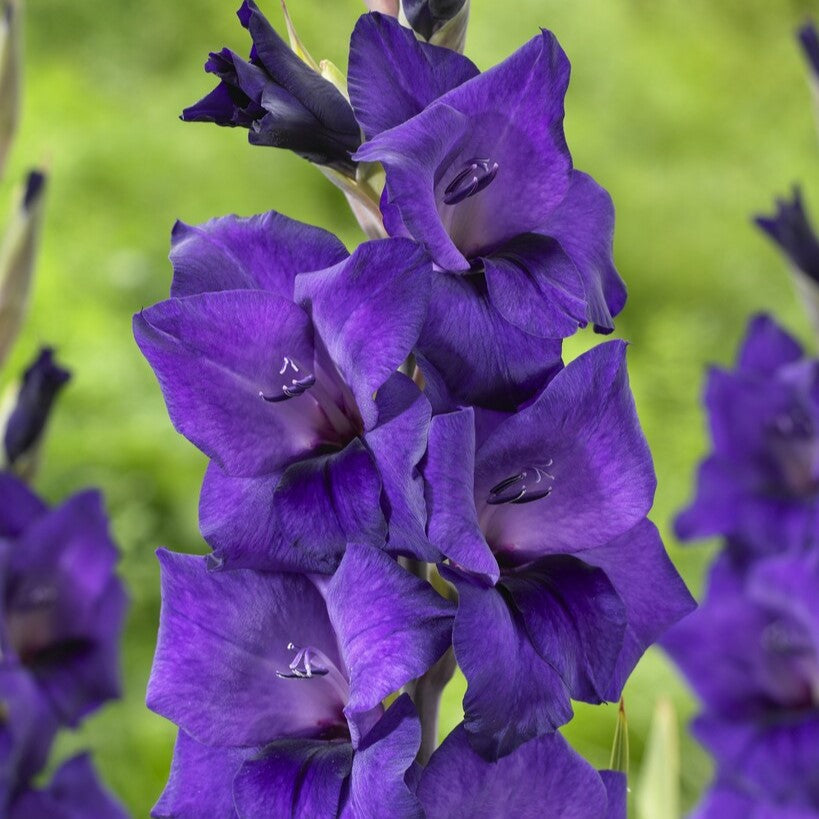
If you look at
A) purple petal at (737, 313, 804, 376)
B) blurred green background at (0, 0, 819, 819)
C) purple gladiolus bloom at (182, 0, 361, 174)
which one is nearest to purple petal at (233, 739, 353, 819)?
purple gladiolus bloom at (182, 0, 361, 174)

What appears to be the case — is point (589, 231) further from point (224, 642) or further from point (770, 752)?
point (770, 752)

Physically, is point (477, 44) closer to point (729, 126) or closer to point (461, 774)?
point (729, 126)

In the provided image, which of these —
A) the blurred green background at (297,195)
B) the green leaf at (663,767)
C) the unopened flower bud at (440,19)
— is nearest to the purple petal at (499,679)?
the unopened flower bud at (440,19)

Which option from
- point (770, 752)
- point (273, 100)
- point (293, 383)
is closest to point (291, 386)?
point (293, 383)

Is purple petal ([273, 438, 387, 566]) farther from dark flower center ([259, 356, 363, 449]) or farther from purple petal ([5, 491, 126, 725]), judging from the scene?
purple petal ([5, 491, 126, 725])

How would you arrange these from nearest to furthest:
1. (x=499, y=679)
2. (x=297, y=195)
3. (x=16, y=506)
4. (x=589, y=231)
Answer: (x=499, y=679) → (x=589, y=231) → (x=16, y=506) → (x=297, y=195)

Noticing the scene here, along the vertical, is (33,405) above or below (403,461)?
below

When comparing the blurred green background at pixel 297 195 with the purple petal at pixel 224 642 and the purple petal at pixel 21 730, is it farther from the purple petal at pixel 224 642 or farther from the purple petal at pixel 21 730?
the purple petal at pixel 224 642
